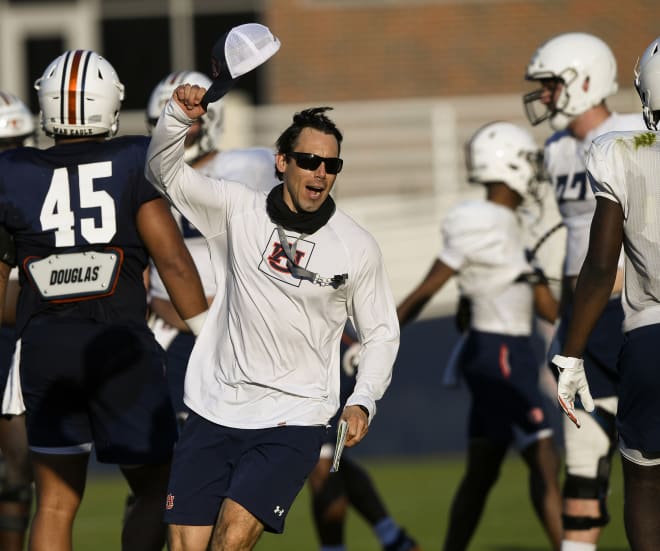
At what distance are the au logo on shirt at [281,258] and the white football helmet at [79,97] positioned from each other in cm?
92

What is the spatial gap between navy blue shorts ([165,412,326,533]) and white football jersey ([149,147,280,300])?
146 cm

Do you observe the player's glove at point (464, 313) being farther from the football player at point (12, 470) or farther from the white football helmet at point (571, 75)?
the football player at point (12, 470)

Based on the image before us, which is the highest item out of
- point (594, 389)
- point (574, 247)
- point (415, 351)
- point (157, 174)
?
point (157, 174)

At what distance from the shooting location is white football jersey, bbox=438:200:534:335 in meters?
7.90

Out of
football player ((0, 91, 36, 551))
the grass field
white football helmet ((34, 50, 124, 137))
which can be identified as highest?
white football helmet ((34, 50, 124, 137))

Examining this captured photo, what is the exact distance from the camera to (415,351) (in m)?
13.6

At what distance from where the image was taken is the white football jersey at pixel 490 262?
790 centimetres

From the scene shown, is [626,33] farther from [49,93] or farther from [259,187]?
[49,93]

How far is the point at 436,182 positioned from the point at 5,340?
9.66m

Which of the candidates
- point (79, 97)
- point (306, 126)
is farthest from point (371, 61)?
point (306, 126)

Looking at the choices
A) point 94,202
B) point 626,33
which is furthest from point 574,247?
point 626,33

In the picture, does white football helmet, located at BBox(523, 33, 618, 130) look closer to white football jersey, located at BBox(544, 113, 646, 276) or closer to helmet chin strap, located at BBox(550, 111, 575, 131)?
helmet chin strap, located at BBox(550, 111, 575, 131)

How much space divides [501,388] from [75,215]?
9.70 feet

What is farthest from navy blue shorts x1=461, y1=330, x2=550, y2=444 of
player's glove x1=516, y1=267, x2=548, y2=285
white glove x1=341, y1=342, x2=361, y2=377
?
white glove x1=341, y1=342, x2=361, y2=377
